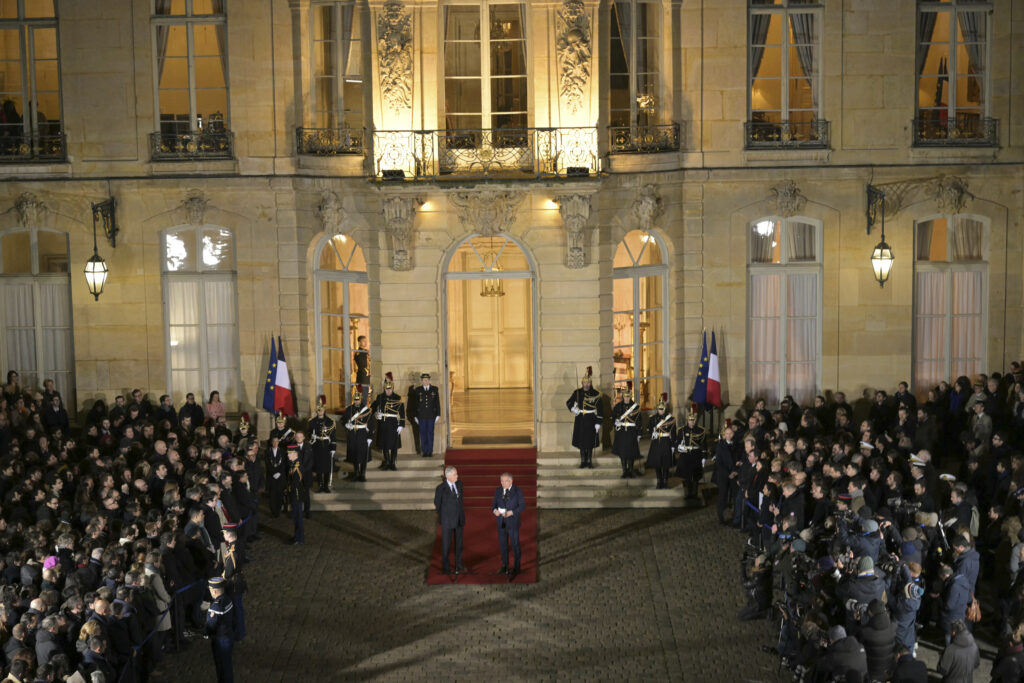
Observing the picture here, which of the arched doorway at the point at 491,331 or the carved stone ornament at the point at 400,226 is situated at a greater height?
the carved stone ornament at the point at 400,226

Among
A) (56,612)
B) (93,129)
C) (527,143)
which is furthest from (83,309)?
(56,612)

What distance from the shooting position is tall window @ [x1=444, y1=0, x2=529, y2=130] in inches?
913

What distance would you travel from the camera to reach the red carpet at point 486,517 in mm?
18719

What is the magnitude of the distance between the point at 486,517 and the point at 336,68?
358 inches

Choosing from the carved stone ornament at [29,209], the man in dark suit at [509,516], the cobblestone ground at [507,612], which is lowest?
the cobblestone ground at [507,612]

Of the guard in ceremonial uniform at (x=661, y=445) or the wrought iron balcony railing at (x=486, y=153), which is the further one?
the wrought iron balcony railing at (x=486, y=153)

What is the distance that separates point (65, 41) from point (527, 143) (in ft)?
29.3

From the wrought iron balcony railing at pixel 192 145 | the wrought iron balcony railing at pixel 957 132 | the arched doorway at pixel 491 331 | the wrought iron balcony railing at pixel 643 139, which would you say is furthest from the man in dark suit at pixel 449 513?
the wrought iron balcony railing at pixel 957 132

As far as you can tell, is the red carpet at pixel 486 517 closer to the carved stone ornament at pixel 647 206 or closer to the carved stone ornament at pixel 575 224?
the carved stone ornament at pixel 575 224

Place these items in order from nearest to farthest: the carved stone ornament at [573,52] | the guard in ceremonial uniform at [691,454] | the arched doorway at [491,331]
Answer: the guard in ceremonial uniform at [691,454]
the carved stone ornament at [573,52]
the arched doorway at [491,331]

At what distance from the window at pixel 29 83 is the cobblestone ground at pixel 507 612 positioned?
29.6 feet

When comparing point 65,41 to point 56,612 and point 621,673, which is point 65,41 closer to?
point 56,612

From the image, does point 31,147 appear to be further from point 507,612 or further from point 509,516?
point 507,612

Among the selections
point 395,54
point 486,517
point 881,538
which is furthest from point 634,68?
point 881,538
